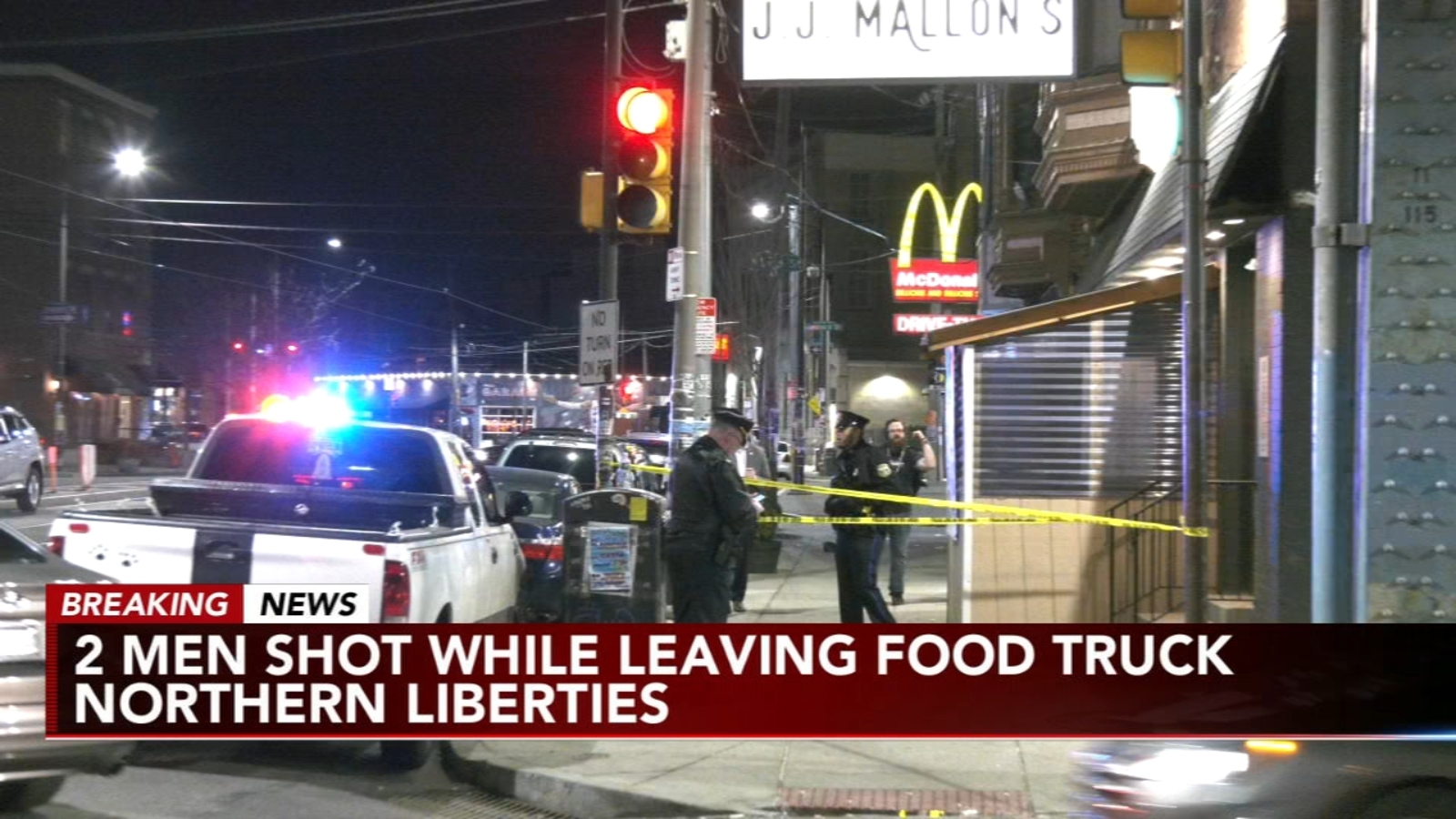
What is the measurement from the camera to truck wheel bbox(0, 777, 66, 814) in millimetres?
5891

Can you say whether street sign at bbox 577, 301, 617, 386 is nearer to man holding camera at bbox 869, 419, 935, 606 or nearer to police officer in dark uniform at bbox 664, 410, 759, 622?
police officer in dark uniform at bbox 664, 410, 759, 622

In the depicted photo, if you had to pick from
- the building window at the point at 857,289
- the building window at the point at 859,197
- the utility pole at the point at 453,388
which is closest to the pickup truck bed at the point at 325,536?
the utility pole at the point at 453,388

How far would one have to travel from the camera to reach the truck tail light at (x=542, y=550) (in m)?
12.0

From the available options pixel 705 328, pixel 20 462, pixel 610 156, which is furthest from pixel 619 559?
pixel 20 462

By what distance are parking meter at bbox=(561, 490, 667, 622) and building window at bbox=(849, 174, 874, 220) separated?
196 ft

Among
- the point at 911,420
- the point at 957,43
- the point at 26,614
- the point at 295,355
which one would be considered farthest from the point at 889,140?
the point at 26,614

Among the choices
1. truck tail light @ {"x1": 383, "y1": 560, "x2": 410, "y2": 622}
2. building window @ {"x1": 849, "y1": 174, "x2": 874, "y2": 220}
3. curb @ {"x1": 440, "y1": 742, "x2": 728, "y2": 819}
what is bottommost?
curb @ {"x1": 440, "y1": 742, "x2": 728, "y2": 819}

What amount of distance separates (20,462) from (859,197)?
5034cm

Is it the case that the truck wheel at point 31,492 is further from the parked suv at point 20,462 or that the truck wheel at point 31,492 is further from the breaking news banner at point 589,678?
the breaking news banner at point 589,678

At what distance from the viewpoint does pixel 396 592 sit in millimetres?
6762

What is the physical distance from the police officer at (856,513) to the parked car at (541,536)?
2214 millimetres

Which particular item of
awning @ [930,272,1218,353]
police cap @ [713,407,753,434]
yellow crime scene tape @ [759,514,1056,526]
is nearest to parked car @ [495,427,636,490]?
yellow crime scene tape @ [759,514,1056,526]

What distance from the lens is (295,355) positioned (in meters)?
37.3

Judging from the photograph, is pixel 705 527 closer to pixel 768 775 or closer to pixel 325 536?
pixel 768 775
